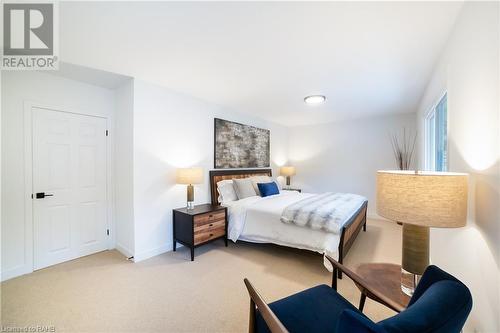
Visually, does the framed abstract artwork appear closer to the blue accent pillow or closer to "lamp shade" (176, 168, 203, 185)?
the blue accent pillow

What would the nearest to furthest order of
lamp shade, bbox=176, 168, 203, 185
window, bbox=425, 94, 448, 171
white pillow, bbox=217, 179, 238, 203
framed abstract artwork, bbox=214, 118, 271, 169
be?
1. window, bbox=425, 94, 448, 171
2. lamp shade, bbox=176, 168, 203, 185
3. white pillow, bbox=217, 179, 238, 203
4. framed abstract artwork, bbox=214, 118, 271, 169

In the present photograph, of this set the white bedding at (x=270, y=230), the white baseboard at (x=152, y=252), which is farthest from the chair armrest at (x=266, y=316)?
the white baseboard at (x=152, y=252)

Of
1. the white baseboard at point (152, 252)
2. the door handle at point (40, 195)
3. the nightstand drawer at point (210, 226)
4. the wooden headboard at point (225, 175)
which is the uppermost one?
the wooden headboard at point (225, 175)

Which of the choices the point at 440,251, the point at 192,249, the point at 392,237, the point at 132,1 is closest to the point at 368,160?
the point at 392,237

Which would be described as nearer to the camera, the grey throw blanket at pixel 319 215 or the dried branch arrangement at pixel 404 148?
the grey throw blanket at pixel 319 215

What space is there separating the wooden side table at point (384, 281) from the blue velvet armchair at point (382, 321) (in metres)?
Answer: 0.12

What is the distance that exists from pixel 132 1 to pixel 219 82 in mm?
1500

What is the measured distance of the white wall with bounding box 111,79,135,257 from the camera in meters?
2.88

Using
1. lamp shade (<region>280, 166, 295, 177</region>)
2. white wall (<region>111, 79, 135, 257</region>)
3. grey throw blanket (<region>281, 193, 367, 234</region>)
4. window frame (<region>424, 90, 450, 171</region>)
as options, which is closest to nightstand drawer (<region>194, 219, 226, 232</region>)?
white wall (<region>111, 79, 135, 257</region>)

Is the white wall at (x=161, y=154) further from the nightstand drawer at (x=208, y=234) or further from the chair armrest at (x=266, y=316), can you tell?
the chair armrest at (x=266, y=316)

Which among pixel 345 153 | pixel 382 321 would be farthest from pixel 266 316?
pixel 345 153

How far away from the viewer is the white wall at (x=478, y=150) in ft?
3.43

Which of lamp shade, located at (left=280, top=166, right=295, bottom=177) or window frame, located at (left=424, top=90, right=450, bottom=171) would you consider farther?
lamp shade, located at (left=280, top=166, right=295, bottom=177)

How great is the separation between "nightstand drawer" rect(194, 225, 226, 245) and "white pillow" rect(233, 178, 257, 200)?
0.77m
